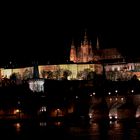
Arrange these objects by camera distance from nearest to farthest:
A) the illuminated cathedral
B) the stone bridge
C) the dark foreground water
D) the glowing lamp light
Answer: the dark foreground water → the stone bridge → the glowing lamp light → the illuminated cathedral

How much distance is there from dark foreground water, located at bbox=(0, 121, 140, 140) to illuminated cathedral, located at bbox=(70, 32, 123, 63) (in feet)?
62.2

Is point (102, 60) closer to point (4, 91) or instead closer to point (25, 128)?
point (4, 91)

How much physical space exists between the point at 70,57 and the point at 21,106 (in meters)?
17.8

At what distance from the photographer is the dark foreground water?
22.5 metres

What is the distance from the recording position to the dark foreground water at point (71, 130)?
887 inches

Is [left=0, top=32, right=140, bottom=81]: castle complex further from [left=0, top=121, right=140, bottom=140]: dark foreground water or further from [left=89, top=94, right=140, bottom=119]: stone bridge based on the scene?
[left=0, top=121, right=140, bottom=140]: dark foreground water

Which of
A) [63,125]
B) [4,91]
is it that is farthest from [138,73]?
[63,125]

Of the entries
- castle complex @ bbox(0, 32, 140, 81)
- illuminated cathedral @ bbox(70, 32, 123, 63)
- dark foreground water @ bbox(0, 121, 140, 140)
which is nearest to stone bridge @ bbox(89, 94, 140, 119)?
dark foreground water @ bbox(0, 121, 140, 140)

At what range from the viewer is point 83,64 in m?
44.3

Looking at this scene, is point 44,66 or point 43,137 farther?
point 44,66

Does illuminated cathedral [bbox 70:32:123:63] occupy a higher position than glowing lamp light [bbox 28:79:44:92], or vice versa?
illuminated cathedral [bbox 70:32:123:63]

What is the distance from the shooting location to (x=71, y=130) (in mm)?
24188

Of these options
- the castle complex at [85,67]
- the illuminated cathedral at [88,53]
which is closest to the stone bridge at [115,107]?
the castle complex at [85,67]

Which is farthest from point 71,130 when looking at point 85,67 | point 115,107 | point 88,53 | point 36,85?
point 88,53
